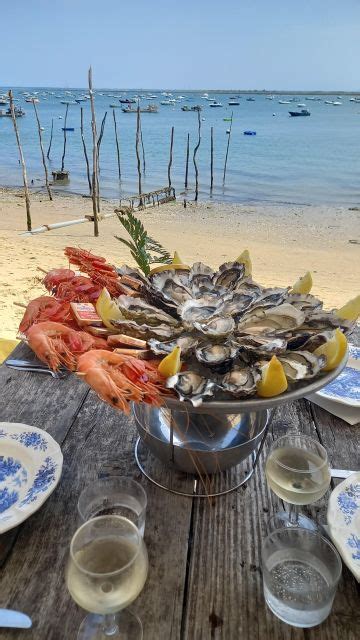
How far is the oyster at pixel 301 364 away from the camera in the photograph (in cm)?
135

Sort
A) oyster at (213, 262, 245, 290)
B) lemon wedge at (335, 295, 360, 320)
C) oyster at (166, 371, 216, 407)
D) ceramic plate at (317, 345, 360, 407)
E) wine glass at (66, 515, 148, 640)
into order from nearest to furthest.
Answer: wine glass at (66, 515, 148, 640) → oyster at (166, 371, 216, 407) → lemon wedge at (335, 295, 360, 320) → oyster at (213, 262, 245, 290) → ceramic plate at (317, 345, 360, 407)

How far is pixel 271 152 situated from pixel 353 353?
32.6 metres

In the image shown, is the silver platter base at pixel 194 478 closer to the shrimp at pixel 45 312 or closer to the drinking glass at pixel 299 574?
the drinking glass at pixel 299 574

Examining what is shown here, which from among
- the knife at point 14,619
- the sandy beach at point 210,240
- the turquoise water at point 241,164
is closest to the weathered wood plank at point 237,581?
the knife at point 14,619

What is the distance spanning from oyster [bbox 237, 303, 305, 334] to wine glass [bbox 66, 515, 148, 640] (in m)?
0.72

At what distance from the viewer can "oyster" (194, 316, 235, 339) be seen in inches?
57.3

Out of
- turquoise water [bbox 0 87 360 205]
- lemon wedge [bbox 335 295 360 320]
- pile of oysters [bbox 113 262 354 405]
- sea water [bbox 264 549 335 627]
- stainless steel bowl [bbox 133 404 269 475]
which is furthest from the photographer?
turquoise water [bbox 0 87 360 205]

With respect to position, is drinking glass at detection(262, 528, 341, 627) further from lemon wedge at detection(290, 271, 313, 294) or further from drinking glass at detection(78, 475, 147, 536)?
lemon wedge at detection(290, 271, 313, 294)

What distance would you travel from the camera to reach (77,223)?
1495cm

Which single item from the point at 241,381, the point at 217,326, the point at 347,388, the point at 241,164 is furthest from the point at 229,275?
the point at 241,164

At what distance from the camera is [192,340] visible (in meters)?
1.48

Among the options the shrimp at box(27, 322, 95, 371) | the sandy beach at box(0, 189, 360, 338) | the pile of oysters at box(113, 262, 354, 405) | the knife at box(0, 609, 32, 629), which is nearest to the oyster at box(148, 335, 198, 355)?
the pile of oysters at box(113, 262, 354, 405)

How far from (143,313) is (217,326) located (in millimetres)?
264

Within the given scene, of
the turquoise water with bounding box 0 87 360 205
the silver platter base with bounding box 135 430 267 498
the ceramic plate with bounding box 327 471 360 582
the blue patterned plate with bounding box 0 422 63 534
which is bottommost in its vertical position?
the turquoise water with bounding box 0 87 360 205
